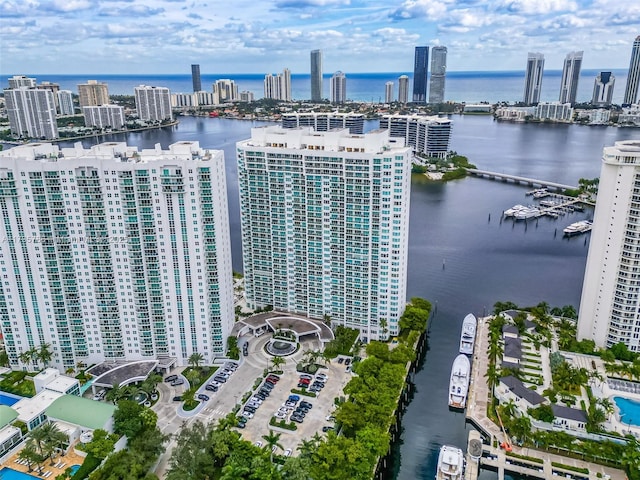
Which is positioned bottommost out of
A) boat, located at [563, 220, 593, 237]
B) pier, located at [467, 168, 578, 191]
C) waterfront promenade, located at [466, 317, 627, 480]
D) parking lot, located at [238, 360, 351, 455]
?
waterfront promenade, located at [466, 317, 627, 480]

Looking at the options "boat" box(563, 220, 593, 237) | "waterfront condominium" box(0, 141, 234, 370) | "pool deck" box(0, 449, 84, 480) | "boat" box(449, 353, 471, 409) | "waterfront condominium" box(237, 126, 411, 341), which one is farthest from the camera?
"boat" box(563, 220, 593, 237)

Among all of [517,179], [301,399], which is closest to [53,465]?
[301,399]

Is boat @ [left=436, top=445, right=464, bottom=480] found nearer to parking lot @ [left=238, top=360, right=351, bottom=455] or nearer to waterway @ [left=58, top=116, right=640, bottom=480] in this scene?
waterway @ [left=58, top=116, right=640, bottom=480]

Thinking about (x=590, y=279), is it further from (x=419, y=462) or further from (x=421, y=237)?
(x=421, y=237)

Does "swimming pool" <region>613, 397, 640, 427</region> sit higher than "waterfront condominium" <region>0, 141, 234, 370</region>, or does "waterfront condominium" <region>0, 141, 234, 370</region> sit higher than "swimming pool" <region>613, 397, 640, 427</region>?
"waterfront condominium" <region>0, 141, 234, 370</region>

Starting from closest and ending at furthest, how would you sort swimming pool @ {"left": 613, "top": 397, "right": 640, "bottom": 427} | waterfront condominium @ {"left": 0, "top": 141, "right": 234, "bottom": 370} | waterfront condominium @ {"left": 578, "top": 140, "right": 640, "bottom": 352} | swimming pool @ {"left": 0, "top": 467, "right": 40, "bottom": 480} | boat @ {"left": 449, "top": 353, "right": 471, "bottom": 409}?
swimming pool @ {"left": 0, "top": 467, "right": 40, "bottom": 480}
swimming pool @ {"left": 613, "top": 397, "right": 640, "bottom": 427}
waterfront condominium @ {"left": 0, "top": 141, "right": 234, "bottom": 370}
boat @ {"left": 449, "top": 353, "right": 471, "bottom": 409}
waterfront condominium @ {"left": 578, "top": 140, "right": 640, "bottom": 352}

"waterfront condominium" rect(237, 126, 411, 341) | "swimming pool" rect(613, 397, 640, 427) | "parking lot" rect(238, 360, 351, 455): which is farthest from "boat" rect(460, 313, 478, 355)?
"swimming pool" rect(613, 397, 640, 427)

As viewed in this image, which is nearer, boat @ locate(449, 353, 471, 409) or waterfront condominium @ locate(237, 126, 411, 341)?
boat @ locate(449, 353, 471, 409)

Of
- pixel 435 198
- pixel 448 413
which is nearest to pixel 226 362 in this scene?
pixel 448 413

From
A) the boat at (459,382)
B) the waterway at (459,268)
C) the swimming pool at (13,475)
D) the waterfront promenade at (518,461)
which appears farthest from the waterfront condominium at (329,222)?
the swimming pool at (13,475)
